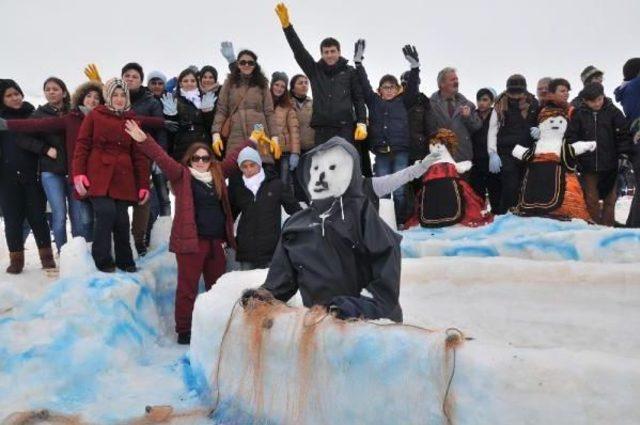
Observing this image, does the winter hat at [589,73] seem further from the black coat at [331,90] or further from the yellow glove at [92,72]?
the yellow glove at [92,72]

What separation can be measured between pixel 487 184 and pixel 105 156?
4.10 m

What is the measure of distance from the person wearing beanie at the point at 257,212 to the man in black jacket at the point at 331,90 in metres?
1.23

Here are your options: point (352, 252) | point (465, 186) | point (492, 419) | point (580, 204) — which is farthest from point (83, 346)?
point (580, 204)

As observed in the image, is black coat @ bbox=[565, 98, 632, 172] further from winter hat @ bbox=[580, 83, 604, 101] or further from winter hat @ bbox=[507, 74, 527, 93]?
winter hat @ bbox=[507, 74, 527, 93]

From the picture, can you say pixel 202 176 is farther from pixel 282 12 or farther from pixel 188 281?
pixel 282 12

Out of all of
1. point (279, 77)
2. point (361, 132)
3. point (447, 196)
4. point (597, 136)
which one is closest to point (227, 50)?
point (279, 77)

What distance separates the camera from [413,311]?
418 cm

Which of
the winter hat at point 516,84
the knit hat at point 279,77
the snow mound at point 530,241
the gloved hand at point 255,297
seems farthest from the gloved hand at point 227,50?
the gloved hand at point 255,297

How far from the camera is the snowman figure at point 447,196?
5.77 metres

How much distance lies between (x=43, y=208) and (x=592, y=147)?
507cm

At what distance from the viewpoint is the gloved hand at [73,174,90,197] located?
4.54 m

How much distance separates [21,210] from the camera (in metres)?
5.25

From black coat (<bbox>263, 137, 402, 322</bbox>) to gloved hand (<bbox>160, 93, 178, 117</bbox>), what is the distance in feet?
9.33

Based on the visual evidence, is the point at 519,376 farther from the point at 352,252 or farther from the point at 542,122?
the point at 542,122
